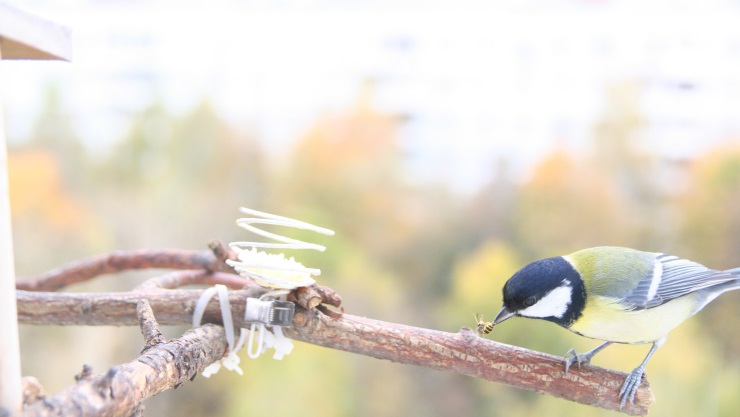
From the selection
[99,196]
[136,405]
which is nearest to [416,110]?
[99,196]

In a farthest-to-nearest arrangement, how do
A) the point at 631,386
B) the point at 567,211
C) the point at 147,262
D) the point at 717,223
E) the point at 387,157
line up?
the point at 387,157
the point at 567,211
the point at 717,223
the point at 147,262
the point at 631,386

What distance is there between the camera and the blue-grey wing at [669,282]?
3.25 ft

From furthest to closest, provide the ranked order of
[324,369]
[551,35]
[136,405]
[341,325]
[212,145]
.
Answer: 1. [212,145]
2. [551,35]
3. [324,369]
4. [341,325]
5. [136,405]

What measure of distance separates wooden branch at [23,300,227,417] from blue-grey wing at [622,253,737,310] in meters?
0.58

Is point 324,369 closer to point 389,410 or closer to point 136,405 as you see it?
point 389,410

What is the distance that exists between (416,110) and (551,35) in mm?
751

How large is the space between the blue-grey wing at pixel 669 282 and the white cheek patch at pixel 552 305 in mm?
87

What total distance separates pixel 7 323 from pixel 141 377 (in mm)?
134

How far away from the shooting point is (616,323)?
0.97m

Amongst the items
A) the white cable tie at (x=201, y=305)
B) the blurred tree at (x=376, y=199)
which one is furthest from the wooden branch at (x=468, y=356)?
the blurred tree at (x=376, y=199)

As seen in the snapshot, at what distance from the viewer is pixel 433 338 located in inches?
36.1

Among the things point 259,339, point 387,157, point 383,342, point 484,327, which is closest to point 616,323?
point 484,327

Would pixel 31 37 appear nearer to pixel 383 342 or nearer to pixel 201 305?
pixel 201 305

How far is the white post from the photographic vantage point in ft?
2.00
